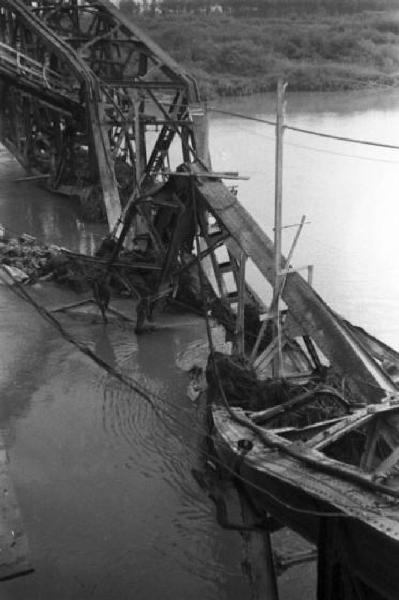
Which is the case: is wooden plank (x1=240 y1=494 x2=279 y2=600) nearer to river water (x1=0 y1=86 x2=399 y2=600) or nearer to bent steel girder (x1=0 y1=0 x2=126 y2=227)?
river water (x1=0 y1=86 x2=399 y2=600)

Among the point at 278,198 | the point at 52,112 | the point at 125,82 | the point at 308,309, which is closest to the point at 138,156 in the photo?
the point at 278,198

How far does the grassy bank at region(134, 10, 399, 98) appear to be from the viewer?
41688 mm

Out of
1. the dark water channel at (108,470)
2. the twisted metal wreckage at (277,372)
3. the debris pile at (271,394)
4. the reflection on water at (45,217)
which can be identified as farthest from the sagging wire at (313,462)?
the reflection on water at (45,217)

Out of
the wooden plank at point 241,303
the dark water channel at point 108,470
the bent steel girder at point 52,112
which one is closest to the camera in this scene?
the dark water channel at point 108,470

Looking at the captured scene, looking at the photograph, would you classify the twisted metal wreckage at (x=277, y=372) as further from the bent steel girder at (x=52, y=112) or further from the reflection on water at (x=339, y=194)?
the reflection on water at (x=339, y=194)

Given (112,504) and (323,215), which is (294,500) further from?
(323,215)

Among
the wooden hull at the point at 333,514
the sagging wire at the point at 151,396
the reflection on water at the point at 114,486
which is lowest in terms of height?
the reflection on water at the point at 114,486

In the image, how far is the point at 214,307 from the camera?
9852mm

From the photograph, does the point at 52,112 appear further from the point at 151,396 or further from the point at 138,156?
the point at 151,396

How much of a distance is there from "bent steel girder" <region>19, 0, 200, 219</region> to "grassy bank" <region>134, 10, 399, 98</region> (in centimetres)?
1937

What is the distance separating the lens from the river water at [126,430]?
615cm

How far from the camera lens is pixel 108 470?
764 cm

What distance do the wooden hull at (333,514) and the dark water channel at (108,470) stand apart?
49.8 inches

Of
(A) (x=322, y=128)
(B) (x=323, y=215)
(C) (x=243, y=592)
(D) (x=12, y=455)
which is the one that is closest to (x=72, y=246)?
(B) (x=323, y=215)
